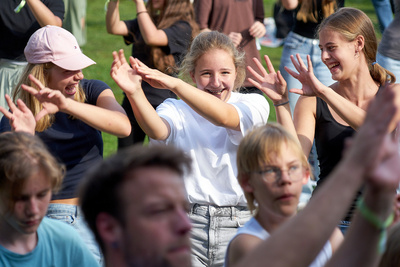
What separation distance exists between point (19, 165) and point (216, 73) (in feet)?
5.54

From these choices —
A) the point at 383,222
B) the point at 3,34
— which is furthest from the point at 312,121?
the point at 3,34

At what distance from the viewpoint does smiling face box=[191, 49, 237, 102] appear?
380cm

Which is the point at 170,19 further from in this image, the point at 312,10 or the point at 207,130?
→ the point at 207,130

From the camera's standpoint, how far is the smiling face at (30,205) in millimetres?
2391

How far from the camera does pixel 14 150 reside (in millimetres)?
2436

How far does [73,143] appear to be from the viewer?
3764 mm

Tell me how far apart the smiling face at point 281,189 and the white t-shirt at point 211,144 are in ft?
2.77

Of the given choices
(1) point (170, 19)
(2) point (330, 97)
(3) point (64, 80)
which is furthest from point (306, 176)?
(1) point (170, 19)

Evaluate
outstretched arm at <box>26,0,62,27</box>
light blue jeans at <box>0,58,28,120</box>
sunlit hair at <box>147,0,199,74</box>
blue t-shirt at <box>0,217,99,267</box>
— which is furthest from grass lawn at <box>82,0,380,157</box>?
blue t-shirt at <box>0,217,99,267</box>

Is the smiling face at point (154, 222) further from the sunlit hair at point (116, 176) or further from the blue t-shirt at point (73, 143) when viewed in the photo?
the blue t-shirt at point (73, 143)

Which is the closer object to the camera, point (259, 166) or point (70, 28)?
point (259, 166)

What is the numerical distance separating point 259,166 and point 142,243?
990 mm

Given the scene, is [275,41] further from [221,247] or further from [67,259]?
[67,259]

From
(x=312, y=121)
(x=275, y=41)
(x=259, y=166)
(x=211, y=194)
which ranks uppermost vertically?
(x=259, y=166)
